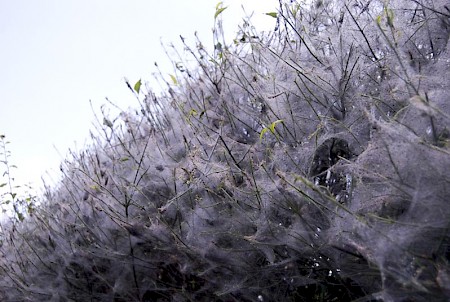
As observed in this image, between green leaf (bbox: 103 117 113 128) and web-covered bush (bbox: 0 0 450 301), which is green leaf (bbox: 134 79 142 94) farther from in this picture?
green leaf (bbox: 103 117 113 128)

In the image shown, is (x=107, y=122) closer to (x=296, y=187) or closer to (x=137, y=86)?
(x=137, y=86)

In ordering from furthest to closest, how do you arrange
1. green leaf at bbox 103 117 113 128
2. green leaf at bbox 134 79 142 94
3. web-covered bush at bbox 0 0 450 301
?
green leaf at bbox 103 117 113 128
green leaf at bbox 134 79 142 94
web-covered bush at bbox 0 0 450 301

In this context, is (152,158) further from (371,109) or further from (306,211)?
(371,109)

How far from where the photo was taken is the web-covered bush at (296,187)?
2307 millimetres

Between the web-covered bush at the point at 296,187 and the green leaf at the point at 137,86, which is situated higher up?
the green leaf at the point at 137,86

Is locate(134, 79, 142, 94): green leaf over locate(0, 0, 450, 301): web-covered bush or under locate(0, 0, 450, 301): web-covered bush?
over

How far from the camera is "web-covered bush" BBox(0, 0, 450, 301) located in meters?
2.31

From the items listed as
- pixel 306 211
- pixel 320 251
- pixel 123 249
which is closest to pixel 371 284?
pixel 320 251

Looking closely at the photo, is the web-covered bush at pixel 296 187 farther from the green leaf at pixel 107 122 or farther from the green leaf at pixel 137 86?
the green leaf at pixel 137 86

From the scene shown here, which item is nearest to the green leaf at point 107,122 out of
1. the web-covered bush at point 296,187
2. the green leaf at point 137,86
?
the web-covered bush at point 296,187

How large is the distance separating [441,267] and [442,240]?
0.11m

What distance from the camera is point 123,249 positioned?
410 centimetres

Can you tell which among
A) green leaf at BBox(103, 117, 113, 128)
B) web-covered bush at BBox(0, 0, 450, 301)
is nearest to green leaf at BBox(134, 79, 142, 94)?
web-covered bush at BBox(0, 0, 450, 301)

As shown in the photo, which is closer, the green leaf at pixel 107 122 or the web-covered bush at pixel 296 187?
the web-covered bush at pixel 296 187
